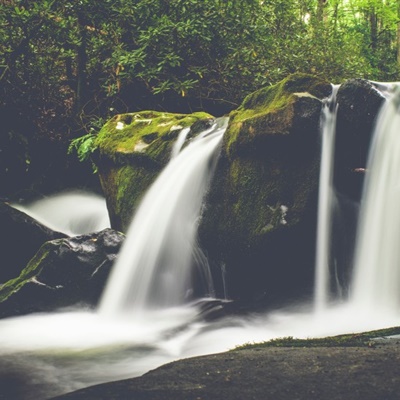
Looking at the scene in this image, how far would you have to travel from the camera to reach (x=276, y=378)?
2.42m

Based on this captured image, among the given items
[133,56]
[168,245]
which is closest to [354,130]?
[168,245]

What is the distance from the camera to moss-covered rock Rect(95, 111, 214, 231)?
7496 mm

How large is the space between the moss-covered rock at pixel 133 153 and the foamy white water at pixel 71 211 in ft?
5.12

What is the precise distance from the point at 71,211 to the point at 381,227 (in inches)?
276

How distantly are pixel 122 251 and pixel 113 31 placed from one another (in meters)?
6.68

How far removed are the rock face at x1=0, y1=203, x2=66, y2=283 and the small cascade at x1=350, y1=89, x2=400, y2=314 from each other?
5.13m

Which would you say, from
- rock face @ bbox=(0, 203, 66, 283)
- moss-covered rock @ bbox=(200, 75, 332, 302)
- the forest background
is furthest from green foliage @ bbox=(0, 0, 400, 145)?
moss-covered rock @ bbox=(200, 75, 332, 302)

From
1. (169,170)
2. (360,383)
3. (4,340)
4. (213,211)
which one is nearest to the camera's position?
(360,383)

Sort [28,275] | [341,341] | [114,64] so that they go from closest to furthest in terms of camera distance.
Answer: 1. [341,341]
2. [28,275]
3. [114,64]

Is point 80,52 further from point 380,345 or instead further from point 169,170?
point 380,345

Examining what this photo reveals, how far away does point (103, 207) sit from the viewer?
1055 centimetres

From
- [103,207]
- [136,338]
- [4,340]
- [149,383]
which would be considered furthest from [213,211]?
[103,207]

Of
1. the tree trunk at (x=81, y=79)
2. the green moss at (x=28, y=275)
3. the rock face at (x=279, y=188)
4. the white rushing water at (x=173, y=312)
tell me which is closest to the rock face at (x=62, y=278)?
the green moss at (x=28, y=275)

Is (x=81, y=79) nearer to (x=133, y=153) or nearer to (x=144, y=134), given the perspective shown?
(x=144, y=134)
